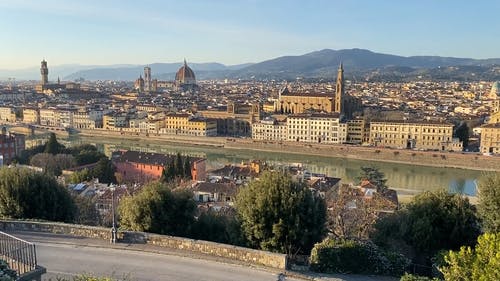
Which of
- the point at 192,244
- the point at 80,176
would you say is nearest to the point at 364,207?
the point at 192,244

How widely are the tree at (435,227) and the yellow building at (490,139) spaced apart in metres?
25.5

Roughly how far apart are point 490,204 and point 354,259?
2.08m

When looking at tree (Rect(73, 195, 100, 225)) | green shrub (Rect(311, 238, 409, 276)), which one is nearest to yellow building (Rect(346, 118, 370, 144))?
tree (Rect(73, 195, 100, 225))

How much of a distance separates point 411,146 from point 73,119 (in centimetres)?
2901

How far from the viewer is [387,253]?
5855 millimetres

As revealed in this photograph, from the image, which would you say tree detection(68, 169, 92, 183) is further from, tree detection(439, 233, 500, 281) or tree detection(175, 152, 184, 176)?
tree detection(439, 233, 500, 281)

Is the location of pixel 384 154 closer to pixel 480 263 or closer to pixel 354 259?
pixel 354 259

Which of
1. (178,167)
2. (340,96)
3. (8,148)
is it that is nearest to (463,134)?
(340,96)

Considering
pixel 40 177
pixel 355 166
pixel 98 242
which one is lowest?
pixel 355 166

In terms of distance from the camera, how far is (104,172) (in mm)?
18156

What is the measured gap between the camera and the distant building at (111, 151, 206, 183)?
20.0 metres

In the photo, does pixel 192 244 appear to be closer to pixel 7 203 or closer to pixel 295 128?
pixel 7 203

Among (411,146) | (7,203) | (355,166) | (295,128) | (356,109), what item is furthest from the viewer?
(356,109)

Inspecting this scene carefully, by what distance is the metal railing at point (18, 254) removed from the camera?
13.9 ft
